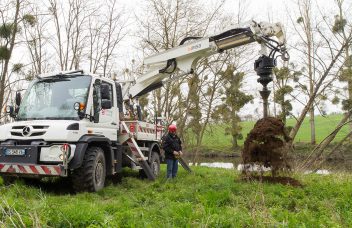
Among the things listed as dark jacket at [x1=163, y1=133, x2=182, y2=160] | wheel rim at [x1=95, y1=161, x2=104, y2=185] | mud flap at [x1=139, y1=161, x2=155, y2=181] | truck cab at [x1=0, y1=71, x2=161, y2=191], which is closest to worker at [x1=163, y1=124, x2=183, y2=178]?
dark jacket at [x1=163, y1=133, x2=182, y2=160]

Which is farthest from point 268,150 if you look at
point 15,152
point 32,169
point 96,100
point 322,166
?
point 322,166

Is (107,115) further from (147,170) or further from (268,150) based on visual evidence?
(268,150)

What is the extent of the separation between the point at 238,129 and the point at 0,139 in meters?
32.0

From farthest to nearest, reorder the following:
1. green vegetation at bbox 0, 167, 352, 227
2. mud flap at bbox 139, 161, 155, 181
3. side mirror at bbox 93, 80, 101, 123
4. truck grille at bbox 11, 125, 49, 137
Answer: mud flap at bbox 139, 161, 155, 181, side mirror at bbox 93, 80, 101, 123, truck grille at bbox 11, 125, 49, 137, green vegetation at bbox 0, 167, 352, 227

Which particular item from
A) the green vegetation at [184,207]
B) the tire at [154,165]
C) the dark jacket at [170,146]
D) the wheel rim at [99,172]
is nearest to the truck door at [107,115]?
the wheel rim at [99,172]

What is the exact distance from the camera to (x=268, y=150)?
9.17 m

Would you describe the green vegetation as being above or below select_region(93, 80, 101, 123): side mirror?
below

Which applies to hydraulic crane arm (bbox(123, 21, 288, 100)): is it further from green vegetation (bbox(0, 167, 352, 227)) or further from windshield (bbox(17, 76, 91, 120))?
green vegetation (bbox(0, 167, 352, 227))

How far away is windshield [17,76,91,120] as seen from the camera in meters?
8.59

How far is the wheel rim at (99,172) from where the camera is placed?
870 cm

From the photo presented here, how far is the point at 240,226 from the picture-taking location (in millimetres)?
4621

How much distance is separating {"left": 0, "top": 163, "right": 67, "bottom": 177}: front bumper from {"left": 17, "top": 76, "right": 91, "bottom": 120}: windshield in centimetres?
126

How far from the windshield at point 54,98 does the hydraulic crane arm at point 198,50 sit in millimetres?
3001

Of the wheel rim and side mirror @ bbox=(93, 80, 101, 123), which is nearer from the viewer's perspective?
the wheel rim
